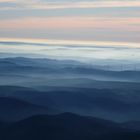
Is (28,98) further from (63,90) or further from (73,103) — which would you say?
(63,90)

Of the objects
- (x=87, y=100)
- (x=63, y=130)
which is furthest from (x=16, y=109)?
(x=87, y=100)

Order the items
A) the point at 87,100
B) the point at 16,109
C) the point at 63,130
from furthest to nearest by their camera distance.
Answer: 1. the point at 87,100
2. the point at 16,109
3. the point at 63,130

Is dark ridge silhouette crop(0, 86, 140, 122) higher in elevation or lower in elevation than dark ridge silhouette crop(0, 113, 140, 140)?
higher

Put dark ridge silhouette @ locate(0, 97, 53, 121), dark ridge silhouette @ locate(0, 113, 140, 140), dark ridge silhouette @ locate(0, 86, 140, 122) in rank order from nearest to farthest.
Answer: dark ridge silhouette @ locate(0, 113, 140, 140) < dark ridge silhouette @ locate(0, 97, 53, 121) < dark ridge silhouette @ locate(0, 86, 140, 122)

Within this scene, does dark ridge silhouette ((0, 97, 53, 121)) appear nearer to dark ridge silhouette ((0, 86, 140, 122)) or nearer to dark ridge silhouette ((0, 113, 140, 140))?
dark ridge silhouette ((0, 86, 140, 122))

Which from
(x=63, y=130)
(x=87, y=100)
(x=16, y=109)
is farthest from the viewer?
(x=87, y=100)

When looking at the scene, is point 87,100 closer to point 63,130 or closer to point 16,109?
point 16,109

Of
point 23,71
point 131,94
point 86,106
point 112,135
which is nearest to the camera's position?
point 112,135

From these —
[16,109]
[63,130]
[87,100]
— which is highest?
[87,100]

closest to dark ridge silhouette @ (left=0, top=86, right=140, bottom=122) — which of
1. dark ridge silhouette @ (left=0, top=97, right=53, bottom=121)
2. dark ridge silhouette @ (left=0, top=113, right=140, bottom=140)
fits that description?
dark ridge silhouette @ (left=0, top=97, right=53, bottom=121)

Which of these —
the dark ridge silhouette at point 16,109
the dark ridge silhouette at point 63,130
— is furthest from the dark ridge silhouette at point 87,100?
the dark ridge silhouette at point 63,130

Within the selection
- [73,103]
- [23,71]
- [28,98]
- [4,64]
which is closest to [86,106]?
[73,103]
